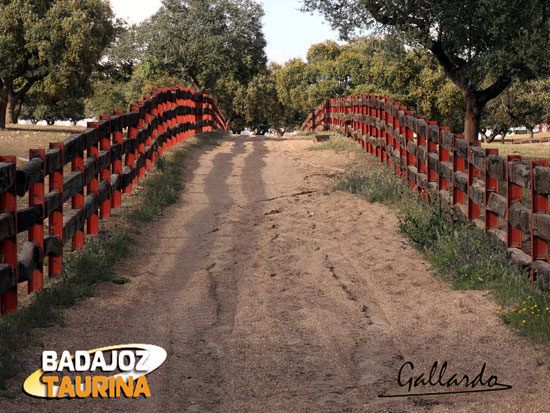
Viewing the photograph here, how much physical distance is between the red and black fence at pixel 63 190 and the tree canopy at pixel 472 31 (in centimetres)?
909

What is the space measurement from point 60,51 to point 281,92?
35502 millimetres

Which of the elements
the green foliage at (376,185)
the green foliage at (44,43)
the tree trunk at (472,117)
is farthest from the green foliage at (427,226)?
the green foliage at (44,43)

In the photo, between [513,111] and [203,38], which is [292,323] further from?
[513,111]

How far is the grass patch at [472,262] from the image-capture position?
20.6ft

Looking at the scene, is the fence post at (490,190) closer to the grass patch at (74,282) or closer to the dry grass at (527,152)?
the grass patch at (74,282)

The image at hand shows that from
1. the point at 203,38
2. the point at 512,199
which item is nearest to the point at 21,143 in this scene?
the point at 512,199

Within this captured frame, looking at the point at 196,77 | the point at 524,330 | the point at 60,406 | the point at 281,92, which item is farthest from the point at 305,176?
the point at 281,92

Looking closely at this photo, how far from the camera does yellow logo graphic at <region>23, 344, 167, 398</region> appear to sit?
496 centimetres

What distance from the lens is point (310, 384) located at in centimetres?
515

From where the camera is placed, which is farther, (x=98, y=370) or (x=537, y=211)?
(x=537, y=211)

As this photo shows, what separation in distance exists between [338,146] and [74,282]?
46.5ft

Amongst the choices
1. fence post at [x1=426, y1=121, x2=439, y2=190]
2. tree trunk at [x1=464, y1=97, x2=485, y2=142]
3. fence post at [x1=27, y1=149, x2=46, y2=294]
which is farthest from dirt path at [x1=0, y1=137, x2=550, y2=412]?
tree trunk at [x1=464, y1=97, x2=485, y2=142]

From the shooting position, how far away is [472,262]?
310 inches
